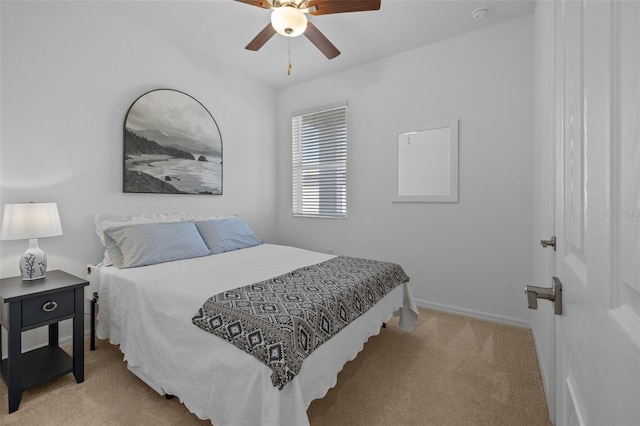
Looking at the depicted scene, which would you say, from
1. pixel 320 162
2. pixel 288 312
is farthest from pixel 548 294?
pixel 320 162

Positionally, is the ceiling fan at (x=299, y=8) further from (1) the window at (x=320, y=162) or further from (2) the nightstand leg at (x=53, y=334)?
(2) the nightstand leg at (x=53, y=334)

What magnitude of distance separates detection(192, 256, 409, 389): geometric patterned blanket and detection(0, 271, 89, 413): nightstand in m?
1.05

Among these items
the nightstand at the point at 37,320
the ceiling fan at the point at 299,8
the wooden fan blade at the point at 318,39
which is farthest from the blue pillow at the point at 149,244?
the wooden fan blade at the point at 318,39

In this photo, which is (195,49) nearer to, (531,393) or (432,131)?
A: (432,131)

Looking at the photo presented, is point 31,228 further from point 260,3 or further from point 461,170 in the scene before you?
point 461,170

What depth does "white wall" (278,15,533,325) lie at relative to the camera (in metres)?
2.82

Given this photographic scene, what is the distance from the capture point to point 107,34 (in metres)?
2.70

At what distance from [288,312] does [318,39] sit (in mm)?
2199

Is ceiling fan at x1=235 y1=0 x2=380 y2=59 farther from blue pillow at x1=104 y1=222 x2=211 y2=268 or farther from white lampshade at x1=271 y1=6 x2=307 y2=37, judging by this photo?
blue pillow at x1=104 y1=222 x2=211 y2=268

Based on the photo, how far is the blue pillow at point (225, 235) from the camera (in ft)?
9.77

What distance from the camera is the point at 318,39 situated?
2.50 meters

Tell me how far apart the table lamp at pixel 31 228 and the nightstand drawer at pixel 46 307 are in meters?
0.33

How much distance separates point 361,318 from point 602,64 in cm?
179

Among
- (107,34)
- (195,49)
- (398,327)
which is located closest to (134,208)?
(107,34)
